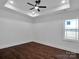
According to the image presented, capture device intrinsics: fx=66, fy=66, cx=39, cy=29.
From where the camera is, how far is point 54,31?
4809mm

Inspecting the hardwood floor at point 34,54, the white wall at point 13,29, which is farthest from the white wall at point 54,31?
the white wall at point 13,29

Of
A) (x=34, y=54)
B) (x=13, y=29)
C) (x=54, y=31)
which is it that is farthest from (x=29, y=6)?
(x=34, y=54)

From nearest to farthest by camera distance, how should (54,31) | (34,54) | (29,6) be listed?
(34,54), (29,6), (54,31)

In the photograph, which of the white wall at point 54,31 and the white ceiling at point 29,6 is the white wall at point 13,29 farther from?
the white wall at point 54,31

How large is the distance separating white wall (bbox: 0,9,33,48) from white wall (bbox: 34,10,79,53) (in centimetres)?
110

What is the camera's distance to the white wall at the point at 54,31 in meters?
3.96

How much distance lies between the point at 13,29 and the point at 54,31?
9.94 ft

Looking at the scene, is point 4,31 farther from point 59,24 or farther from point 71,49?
point 71,49

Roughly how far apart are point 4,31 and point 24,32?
5.91 ft

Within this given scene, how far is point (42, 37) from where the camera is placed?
5656 millimetres

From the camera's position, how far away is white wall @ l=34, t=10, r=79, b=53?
13.0 ft

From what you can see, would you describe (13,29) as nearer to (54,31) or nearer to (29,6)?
(29,6)

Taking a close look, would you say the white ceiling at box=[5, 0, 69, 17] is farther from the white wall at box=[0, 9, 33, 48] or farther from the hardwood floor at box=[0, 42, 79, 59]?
the hardwood floor at box=[0, 42, 79, 59]

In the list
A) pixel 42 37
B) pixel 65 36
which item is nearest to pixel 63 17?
pixel 65 36
